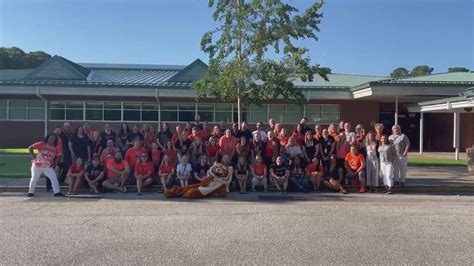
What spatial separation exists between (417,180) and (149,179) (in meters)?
7.57

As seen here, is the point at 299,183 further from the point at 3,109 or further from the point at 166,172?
the point at 3,109

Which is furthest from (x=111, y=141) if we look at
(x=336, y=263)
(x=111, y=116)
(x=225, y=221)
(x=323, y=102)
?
(x=323, y=102)

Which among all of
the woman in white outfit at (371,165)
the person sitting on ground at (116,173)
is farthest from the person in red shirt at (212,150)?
the woman in white outfit at (371,165)

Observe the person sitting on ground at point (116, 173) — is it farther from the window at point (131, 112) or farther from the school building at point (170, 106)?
the window at point (131, 112)

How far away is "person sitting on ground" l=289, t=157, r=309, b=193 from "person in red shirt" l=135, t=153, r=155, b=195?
350cm

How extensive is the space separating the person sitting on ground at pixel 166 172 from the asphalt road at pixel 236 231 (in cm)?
109

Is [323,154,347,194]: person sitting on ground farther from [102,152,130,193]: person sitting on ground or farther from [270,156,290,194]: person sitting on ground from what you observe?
[102,152,130,193]: person sitting on ground

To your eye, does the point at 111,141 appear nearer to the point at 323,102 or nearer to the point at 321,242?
the point at 321,242

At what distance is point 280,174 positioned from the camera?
13.1m

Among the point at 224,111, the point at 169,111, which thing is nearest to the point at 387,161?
the point at 224,111

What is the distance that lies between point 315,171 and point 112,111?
20.1 metres

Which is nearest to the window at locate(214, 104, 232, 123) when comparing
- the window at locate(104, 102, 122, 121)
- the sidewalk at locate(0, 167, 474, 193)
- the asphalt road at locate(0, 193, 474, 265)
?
the window at locate(104, 102, 122, 121)

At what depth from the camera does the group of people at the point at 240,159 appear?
12914 mm

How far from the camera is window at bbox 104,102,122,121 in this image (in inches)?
1218
